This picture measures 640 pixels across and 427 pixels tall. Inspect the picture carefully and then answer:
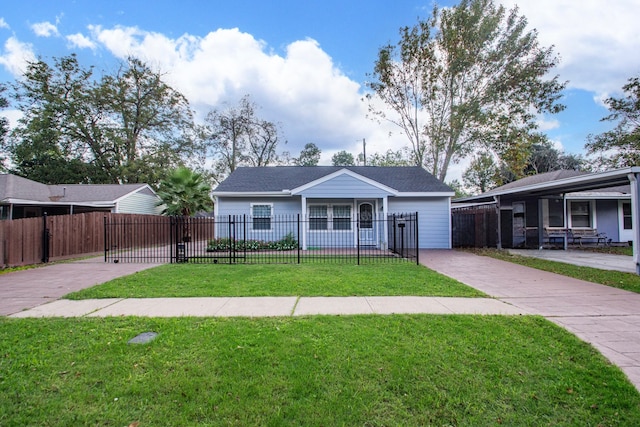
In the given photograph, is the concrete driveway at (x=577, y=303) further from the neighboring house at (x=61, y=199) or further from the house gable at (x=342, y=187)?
the neighboring house at (x=61, y=199)

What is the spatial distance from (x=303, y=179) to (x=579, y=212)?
1503 centimetres

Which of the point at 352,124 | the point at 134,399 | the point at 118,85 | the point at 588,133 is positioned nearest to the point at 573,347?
the point at 134,399

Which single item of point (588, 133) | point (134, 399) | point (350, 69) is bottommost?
point (134, 399)

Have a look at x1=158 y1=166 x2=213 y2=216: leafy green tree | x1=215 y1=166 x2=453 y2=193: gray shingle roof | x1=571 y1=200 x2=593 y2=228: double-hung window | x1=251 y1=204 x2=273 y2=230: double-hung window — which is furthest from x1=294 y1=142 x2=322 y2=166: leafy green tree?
x1=571 y1=200 x2=593 y2=228: double-hung window

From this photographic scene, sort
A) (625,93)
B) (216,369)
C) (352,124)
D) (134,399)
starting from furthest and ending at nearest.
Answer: (352,124), (625,93), (216,369), (134,399)

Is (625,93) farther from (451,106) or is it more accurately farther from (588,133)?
(451,106)

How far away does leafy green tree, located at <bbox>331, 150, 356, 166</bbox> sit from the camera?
46.9m

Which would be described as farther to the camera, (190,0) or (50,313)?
(190,0)

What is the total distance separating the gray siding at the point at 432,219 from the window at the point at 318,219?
3699 millimetres

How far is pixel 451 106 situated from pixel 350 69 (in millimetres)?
7149

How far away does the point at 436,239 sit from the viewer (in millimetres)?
15914

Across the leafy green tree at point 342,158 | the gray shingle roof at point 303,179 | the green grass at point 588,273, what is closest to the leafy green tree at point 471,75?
the gray shingle roof at point 303,179

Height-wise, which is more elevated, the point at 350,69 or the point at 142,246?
the point at 350,69

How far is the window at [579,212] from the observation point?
54.6ft
